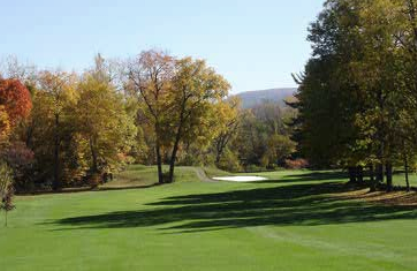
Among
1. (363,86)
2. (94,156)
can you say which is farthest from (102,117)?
(363,86)

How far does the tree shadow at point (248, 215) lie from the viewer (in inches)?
1021

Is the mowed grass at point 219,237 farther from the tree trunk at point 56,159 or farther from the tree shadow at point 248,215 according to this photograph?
the tree trunk at point 56,159

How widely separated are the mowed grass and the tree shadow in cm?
5

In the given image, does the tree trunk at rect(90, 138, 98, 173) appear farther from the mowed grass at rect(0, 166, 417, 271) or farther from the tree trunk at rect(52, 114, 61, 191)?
the mowed grass at rect(0, 166, 417, 271)

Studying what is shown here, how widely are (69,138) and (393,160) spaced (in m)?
44.5

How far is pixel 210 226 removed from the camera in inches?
1006

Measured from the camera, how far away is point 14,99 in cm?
6319

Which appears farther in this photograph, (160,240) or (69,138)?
(69,138)

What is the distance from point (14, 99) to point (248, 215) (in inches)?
1606

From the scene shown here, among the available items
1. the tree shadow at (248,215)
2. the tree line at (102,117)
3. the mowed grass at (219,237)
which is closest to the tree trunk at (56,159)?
the tree line at (102,117)

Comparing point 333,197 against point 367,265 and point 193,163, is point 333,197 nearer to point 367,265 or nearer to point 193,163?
point 367,265

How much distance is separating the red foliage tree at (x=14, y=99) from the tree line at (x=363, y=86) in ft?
105

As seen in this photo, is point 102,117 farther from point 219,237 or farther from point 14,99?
point 219,237

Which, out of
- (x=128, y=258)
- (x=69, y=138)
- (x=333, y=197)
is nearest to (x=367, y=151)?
(x=333, y=197)
